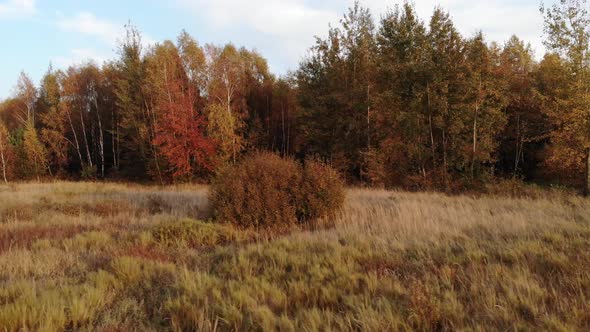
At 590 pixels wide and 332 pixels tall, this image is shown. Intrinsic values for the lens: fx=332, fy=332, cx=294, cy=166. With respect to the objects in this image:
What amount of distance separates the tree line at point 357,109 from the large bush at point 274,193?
8.05 feet

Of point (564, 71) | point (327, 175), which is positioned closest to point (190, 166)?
point (327, 175)

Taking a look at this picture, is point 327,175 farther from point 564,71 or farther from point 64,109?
point 64,109

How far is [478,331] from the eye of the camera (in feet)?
9.59

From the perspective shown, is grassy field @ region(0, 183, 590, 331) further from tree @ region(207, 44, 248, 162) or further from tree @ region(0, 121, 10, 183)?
tree @ region(0, 121, 10, 183)

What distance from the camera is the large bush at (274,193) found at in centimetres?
817

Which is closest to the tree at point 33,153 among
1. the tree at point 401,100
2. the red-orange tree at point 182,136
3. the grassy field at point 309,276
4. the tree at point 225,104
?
the red-orange tree at point 182,136

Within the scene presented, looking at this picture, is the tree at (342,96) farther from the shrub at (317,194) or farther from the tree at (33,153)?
the tree at (33,153)

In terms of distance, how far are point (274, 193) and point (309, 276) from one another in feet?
12.5

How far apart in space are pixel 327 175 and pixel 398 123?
11240 mm

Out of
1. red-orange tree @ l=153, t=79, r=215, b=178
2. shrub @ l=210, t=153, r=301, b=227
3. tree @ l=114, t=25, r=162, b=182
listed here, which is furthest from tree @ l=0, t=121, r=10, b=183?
shrub @ l=210, t=153, r=301, b=227

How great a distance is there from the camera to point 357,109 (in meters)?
21.2

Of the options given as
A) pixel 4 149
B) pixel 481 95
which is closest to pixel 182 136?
pixel 481 95

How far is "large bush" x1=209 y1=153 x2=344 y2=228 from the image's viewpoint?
26.8 feet

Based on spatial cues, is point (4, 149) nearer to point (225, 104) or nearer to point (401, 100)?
point (225, 104)
